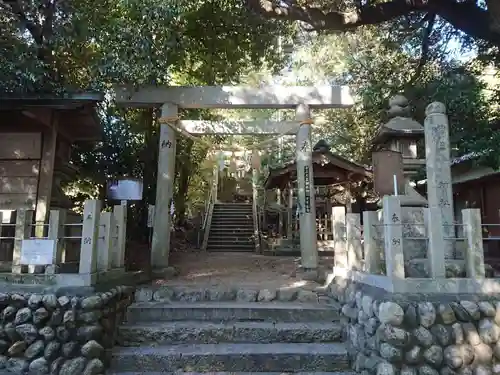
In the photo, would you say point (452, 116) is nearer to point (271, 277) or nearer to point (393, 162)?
point (393, 162)

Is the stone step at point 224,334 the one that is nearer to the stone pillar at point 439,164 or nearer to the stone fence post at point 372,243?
the stone fence post at point 372,243

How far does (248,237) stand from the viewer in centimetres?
1642

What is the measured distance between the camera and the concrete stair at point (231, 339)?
5105mm

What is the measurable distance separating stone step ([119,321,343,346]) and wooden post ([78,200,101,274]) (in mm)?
1061

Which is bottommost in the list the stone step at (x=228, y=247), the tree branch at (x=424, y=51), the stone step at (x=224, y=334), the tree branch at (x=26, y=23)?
the stone step at (x=224, y=334)

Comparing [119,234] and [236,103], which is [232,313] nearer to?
[119,234]

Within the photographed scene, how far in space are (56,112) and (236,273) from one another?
4995 millimetres

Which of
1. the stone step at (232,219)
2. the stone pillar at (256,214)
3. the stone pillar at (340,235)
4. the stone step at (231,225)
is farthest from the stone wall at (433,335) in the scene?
the stone step at (232,219)

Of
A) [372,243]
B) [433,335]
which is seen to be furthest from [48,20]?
[433,335]

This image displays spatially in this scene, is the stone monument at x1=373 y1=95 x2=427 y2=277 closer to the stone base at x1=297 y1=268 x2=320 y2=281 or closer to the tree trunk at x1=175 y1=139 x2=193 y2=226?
the stone base at x1=297 y1=268 x2=320 y2=281

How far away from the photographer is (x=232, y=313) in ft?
19.8

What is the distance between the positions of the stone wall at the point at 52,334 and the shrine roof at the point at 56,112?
10.9 ft

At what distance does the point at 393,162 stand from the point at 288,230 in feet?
32.0

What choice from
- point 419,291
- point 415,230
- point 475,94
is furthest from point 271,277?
point 475,94
